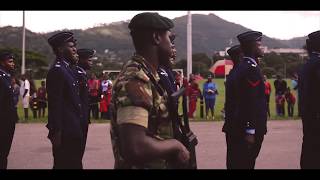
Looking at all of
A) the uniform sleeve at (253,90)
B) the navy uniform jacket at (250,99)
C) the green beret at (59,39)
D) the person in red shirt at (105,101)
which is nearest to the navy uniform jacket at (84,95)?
the green beret at (59,39)

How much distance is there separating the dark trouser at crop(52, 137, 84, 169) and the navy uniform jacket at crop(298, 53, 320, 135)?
7.78 feet

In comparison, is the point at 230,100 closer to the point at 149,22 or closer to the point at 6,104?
the point at 6,104

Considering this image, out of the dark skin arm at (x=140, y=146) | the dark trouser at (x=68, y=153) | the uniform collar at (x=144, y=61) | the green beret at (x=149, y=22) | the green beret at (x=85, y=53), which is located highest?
the green beret at (x=85, y=53)

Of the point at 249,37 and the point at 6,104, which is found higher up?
the point at 249,37

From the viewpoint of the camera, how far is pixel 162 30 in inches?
99.9

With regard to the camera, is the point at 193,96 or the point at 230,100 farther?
the point at 193,96

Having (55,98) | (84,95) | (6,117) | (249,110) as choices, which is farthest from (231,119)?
(6,117)

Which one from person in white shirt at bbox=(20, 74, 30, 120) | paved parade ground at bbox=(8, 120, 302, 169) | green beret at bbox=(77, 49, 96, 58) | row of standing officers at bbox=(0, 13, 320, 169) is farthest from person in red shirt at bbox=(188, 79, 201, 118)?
row of standing officers at bbox=(0, 13, 320, 169)

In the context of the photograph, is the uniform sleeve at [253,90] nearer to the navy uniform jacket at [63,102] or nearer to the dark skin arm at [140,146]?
the navy uniform jacket at [63,102]

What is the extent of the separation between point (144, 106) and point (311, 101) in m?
3.21

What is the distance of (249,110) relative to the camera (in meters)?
5.11

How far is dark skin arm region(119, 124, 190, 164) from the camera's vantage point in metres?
2.26

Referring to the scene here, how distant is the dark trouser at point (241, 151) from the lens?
5.16 m

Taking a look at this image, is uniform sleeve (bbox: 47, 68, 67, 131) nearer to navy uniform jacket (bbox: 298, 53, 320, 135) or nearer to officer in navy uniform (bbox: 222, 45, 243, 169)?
officer in navy uniform (bbox: 222, 45, 243, 169)
